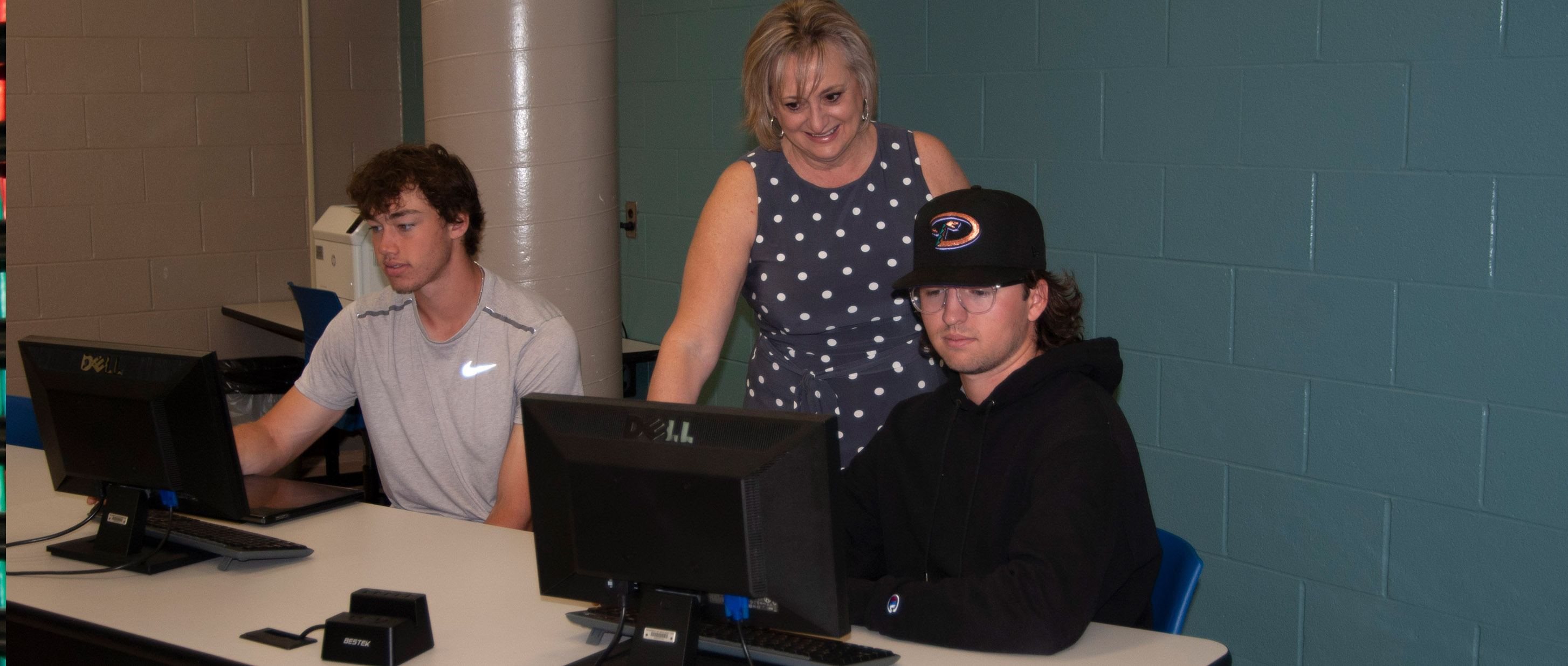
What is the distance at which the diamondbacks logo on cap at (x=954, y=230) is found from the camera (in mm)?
1663

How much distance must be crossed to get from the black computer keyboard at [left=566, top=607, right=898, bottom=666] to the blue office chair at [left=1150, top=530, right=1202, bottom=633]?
452 mm

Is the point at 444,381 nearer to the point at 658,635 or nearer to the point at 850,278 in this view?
the point at 850,278

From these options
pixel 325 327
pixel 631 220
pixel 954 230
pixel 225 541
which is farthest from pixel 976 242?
pixel 631 220

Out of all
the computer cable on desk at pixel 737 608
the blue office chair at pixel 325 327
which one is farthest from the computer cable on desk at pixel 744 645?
the blue office chair at pixel 325 327

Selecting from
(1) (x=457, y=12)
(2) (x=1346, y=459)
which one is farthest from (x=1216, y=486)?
(1) (x=457, y=12)

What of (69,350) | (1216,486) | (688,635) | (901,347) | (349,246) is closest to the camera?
(688,635)

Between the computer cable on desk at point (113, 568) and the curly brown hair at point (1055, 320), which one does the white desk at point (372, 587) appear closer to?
the computer cable on desk at point (113, 568)

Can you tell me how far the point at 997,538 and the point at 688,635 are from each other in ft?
1.55

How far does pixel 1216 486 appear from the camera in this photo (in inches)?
110

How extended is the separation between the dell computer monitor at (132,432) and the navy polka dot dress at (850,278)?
0.93m

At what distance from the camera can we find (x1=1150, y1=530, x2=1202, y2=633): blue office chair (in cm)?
165

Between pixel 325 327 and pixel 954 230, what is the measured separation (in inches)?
100

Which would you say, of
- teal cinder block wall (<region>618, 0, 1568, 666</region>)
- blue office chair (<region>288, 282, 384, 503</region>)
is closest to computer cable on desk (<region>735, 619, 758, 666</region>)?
teal cinder block wall (<region>618, 0, 1568, 666</region>)

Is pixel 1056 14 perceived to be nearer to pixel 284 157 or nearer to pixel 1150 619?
pixel 1150 619
